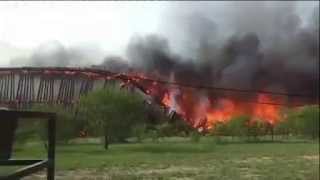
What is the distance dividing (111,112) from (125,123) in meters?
1.63

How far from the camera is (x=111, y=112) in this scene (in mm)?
37750

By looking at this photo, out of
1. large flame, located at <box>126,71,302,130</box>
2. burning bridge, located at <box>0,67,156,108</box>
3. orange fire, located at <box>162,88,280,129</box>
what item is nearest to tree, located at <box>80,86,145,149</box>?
burning bridge, located at <box>0,67,156,108</box>

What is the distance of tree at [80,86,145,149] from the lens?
3828cm

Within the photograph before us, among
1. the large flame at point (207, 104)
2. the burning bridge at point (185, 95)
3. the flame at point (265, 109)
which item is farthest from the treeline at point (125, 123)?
the flame at point (265, 109)

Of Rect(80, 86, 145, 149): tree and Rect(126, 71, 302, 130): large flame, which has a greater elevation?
Rect(126, 71, 302, 130): large flame

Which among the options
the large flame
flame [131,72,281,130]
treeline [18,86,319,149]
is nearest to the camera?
treeline [18,86,319,149]

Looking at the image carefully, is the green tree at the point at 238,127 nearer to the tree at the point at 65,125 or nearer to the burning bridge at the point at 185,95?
the burning bridge at the point at 185,95

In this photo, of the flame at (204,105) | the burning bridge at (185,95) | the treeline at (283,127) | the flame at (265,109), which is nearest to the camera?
the treeline at (283,127)

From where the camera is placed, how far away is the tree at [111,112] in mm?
38281

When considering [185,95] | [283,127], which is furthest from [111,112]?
[185,95]

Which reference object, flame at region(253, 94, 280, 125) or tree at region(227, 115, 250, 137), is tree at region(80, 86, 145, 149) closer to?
tree at region(227, 115, 250, 137)

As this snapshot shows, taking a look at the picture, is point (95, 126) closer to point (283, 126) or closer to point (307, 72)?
point (283, 126)

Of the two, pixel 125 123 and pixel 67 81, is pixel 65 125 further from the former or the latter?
pixel 67 81

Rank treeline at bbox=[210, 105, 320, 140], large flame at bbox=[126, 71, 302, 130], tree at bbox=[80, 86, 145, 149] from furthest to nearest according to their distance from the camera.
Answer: large flame at bbox=[126, 71, 302, 130], treeline at bbox=[210, 105, 320, 140], tree at bbox=[80, 86, 145, 149]
